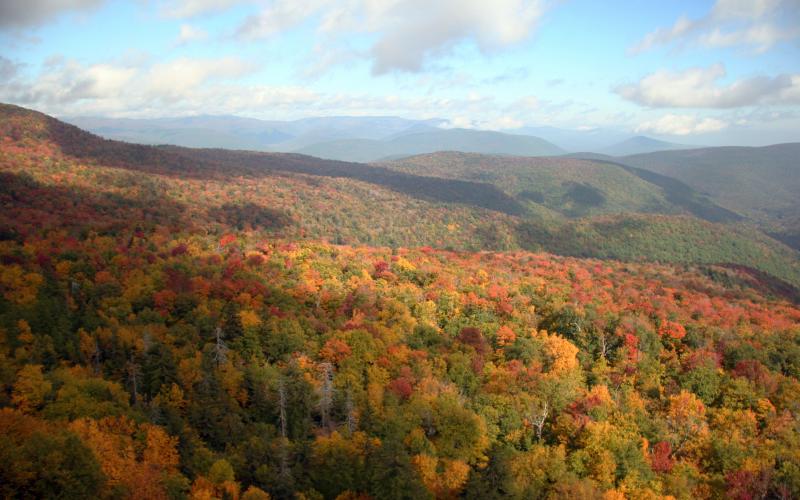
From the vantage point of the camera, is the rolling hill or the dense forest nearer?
the dense forest

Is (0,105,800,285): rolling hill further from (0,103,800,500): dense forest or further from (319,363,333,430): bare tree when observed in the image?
(319,363,333,430): bare tree

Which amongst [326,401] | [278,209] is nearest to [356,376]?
[326,401]

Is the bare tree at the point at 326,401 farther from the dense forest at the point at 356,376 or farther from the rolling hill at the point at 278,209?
the rolling hill at the point at 278,209

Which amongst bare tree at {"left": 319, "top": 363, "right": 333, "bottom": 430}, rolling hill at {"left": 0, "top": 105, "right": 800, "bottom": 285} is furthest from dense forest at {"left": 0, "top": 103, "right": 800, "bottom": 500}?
rolling hill at {"left": 0, "top": 105, "right": 800, "bottom": 285}

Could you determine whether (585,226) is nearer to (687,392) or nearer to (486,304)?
(486,304)

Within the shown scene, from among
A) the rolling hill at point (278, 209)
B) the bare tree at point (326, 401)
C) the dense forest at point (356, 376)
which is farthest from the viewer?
the rolling hill at point (278, 209)

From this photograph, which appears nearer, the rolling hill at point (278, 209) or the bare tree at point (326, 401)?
the bare tree at point (326, 401)

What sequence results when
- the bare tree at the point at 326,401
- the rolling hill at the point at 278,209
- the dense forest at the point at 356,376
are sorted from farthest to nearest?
the rolling hill at the point at 278,209
the bare tree at the point at 326,401
the dense forest at the point at 356,376

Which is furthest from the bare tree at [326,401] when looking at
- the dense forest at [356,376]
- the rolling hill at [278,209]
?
the rolling hill at [278,209]
